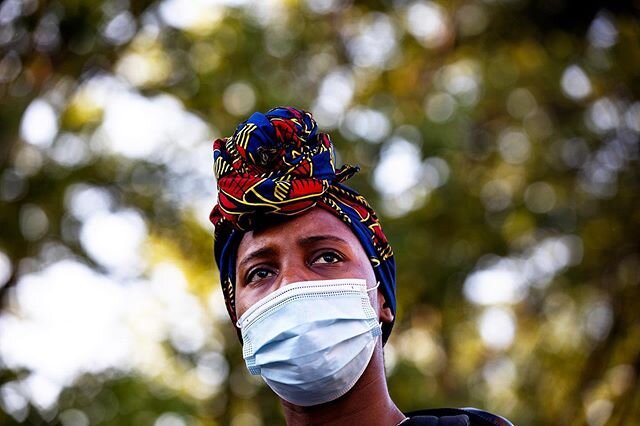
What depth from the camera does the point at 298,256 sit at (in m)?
3.54

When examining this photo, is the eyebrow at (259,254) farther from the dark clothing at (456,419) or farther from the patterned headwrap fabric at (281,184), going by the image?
the dark clothing at (456,419)

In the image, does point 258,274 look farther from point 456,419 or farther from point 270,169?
point 456,419

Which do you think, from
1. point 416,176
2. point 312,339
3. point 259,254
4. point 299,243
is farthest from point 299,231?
point 416,176

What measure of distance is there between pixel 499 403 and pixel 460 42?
6.12 metres

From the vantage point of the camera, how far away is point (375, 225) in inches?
148

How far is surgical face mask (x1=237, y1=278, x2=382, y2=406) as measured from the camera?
3.40 m

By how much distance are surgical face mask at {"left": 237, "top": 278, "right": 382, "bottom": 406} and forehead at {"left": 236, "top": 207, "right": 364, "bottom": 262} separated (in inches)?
5.6

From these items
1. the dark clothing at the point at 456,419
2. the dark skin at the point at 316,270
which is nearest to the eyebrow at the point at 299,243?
the dark skin at the point at 316,270

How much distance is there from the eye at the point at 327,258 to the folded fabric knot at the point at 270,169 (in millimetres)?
155

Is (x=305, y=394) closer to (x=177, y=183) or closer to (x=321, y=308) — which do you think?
(x=321, y=308)

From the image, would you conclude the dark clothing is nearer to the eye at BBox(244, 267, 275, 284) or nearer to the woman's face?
the woman's face

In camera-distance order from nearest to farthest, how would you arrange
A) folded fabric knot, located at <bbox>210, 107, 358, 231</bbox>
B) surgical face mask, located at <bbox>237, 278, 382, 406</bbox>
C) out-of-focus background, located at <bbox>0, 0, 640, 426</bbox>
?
surgical face mask, located at <bbox>237, 278, 382, 406</bbox> < folded fabric knot, located at <bbox>210, 107, 358, 231</bbox> < out-of-focus background, located at <bbox>0, 0, 640, 426</bbox>


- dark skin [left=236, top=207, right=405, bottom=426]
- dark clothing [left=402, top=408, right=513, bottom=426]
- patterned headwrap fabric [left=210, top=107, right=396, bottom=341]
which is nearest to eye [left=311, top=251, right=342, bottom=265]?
dark skin [left=236, top=207, right=405, bottom=426]

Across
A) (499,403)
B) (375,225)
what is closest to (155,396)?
(499,403)
